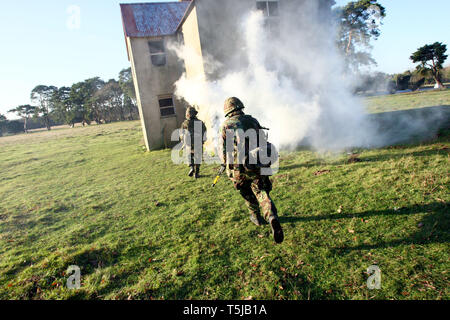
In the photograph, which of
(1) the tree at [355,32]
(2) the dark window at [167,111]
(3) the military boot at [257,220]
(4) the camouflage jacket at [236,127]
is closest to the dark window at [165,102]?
(2) the dark window at [167,111]

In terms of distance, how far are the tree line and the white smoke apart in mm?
48814

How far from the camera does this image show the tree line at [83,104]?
53.4 metres

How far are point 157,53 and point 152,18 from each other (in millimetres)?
2332

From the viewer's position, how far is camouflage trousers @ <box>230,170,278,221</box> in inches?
150

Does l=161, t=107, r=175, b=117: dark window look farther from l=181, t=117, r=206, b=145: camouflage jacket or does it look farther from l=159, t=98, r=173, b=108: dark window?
l=181, t=117, r=206, b=145: camouflage jacket

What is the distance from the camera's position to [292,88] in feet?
36.6

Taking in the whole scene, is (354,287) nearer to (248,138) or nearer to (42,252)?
(248,138)

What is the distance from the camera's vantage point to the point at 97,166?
12.0m

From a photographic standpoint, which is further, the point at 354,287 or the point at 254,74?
the point at 254,74

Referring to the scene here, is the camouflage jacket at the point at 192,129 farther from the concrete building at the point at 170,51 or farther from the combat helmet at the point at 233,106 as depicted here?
the combat helmet at the point at 233,106

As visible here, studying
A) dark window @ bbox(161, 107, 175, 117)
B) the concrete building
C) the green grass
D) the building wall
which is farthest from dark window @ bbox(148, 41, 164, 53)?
the green grass
